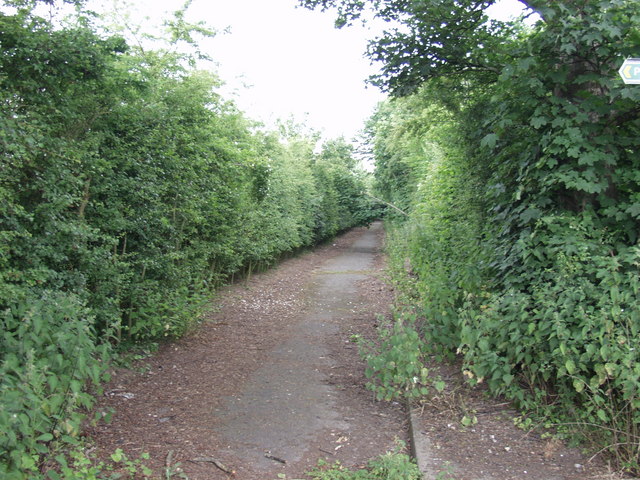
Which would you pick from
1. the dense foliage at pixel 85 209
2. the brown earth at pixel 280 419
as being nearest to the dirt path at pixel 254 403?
the brown earth at pixel 280 419

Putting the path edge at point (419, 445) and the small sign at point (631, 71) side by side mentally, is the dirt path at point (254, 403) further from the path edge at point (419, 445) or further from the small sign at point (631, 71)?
the small sign at point (631, 71)

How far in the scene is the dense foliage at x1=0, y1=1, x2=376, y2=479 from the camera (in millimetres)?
3283

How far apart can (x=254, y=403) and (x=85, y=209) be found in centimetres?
268

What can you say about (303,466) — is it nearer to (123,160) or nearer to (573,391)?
(573,391)

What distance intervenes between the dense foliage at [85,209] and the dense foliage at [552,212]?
3.01 metres

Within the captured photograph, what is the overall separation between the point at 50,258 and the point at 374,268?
14628mm

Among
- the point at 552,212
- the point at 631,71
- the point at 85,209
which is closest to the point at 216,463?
the point at 85,209

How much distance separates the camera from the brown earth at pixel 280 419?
12.4 feet

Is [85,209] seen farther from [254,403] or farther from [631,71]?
[631,71]

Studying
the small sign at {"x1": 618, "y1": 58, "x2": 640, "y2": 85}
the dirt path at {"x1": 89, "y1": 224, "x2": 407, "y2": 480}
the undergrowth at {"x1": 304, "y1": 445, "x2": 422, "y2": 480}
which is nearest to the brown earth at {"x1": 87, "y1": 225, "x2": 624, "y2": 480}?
the dirt path at {"x1": 89, "y1": 224, "x2": 407, "y2": 480}

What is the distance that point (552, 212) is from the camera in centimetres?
454

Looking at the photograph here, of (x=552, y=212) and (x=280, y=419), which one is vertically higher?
(x=552, y=212)

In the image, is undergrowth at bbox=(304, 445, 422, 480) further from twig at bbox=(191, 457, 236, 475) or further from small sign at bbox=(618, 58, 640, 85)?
small sign at bbox=(618, 58, 640, 85)

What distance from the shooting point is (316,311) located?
10234mm
